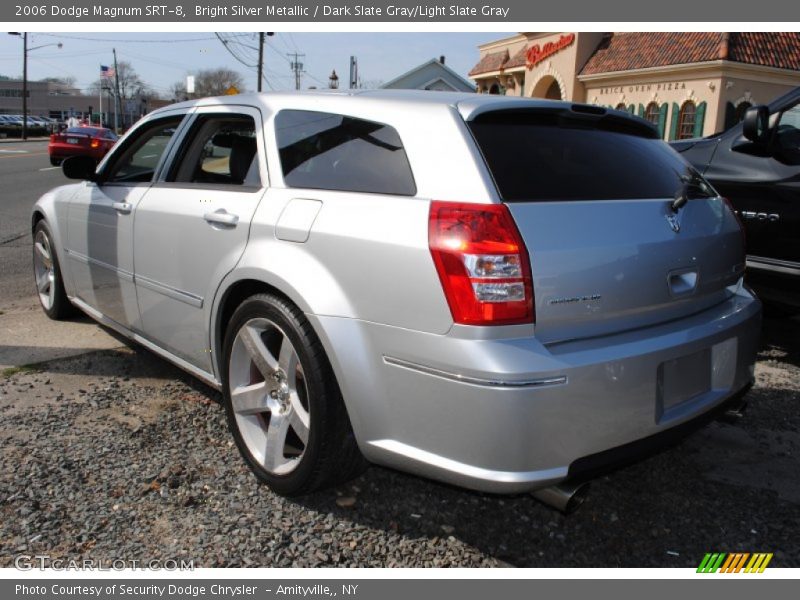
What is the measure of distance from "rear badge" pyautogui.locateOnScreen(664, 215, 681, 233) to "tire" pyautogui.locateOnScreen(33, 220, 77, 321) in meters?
4.18

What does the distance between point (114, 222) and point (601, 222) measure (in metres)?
2.87

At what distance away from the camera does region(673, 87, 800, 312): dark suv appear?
4.59 m

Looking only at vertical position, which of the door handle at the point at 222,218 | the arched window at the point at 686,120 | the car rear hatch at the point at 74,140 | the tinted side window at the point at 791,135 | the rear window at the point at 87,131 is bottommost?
the door handle at the point at 222,218

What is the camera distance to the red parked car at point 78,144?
79.7ft

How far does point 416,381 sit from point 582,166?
42.6 inches

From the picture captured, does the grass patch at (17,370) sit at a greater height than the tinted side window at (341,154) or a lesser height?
lesser

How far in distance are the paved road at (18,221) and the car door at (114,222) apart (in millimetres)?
1852

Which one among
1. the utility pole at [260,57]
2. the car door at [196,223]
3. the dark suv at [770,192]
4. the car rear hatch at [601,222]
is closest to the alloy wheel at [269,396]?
the car door at [196,223]

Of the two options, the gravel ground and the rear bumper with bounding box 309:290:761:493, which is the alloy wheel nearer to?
the gravel ground

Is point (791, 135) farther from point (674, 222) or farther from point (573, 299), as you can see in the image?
point (573, 299)

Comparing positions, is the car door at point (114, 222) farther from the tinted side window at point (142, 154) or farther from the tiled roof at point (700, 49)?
the tiled roof at point (700, 49)

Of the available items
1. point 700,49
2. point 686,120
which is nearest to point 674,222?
point 700,49

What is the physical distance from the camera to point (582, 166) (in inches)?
105

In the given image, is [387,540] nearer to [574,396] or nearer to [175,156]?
[574,396]
